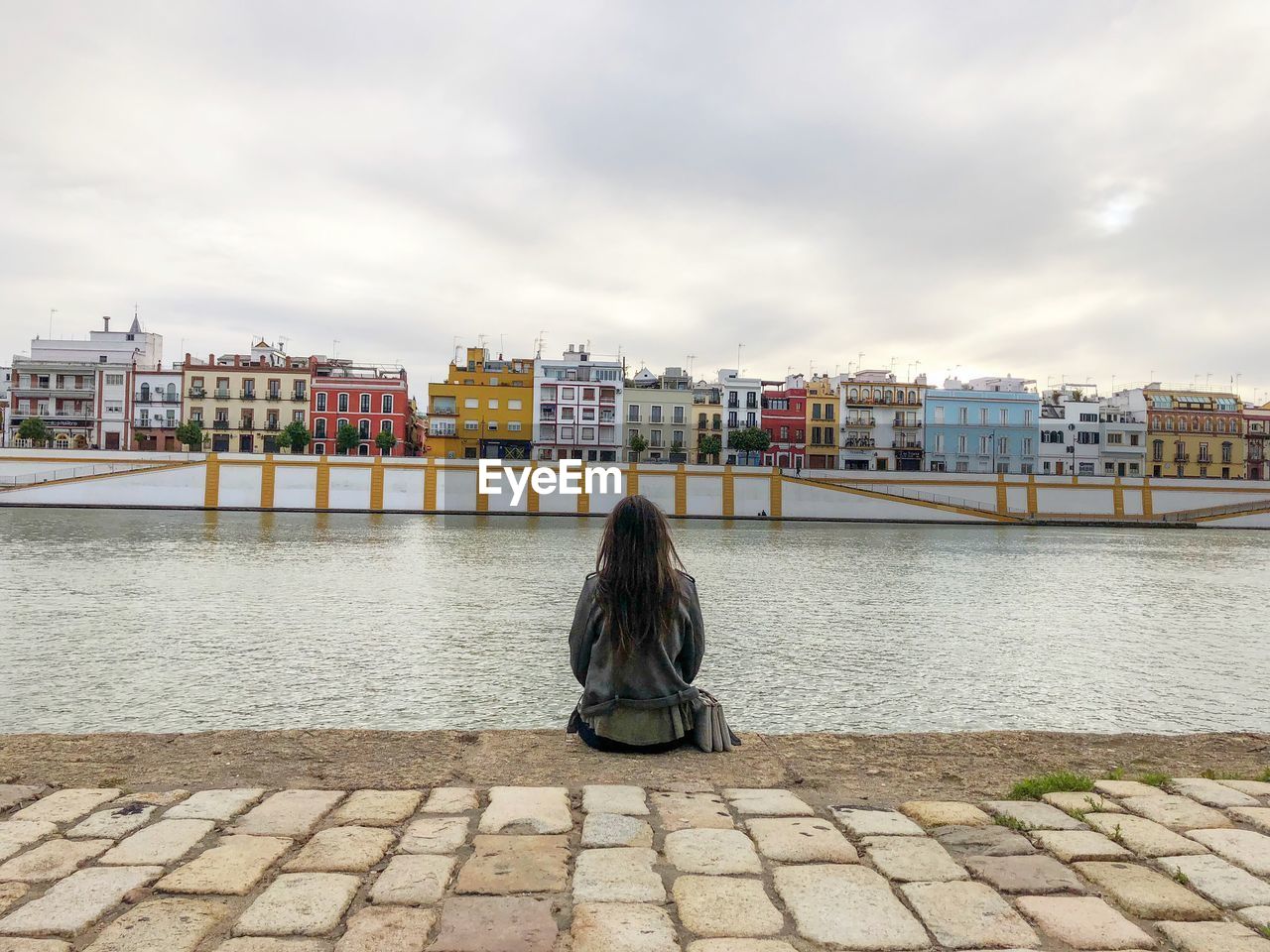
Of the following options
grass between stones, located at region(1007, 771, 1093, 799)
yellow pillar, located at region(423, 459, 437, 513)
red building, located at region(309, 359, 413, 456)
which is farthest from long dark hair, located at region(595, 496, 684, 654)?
red building, located at region(309, 359, 413, 456)

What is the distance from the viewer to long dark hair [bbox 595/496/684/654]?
15.8 feet

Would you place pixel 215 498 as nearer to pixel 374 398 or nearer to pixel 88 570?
pixel 374 398

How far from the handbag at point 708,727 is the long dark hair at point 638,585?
1.64 feet

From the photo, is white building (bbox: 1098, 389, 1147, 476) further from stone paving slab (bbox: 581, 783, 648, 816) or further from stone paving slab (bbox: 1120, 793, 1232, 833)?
stone paving slab (bbox: 581, 783, 648, 816)

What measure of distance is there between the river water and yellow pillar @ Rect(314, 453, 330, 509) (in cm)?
2942

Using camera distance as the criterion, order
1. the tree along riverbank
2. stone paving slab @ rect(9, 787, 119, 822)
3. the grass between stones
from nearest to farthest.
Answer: stone paving slab @ rect(9, 787, 119, 822)
the grass between stones
the tree along riverbank

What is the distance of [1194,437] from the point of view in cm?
7781

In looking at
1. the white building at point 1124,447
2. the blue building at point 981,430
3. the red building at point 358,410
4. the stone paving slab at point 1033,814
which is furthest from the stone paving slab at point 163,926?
the white building at point 1124,447

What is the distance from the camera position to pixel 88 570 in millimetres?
16969

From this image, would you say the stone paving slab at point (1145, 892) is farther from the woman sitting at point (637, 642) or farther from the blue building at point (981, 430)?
the blue building at point (981, 430)

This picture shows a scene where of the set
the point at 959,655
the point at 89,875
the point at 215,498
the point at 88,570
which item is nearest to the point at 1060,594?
the point at 959,655

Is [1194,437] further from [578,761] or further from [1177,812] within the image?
[578,761]

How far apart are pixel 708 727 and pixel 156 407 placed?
74003 mm

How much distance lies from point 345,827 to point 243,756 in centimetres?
146
